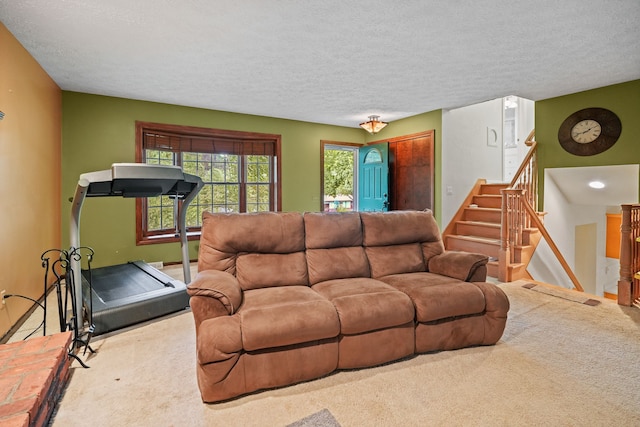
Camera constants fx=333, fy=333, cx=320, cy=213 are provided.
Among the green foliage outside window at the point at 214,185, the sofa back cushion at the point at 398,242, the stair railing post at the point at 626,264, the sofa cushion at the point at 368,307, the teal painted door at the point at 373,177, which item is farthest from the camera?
the teal painted door at the point at 373,177

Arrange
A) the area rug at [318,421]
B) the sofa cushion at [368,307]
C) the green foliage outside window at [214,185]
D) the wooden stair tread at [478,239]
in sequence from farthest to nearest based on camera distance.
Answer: the green foliage outside window at [214,185], the wooden stair tread at [478,239], the sofa cushion at [368,307], the area rug at [318,421]

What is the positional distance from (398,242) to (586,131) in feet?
11.5

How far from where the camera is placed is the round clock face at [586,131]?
4383 millimetres

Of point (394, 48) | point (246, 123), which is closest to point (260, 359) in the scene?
point (394, 48)

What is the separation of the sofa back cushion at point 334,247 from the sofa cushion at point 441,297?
369 millimetres

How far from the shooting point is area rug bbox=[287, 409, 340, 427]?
5.48 feet

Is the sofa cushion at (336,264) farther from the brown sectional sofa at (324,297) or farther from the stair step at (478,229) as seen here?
the stair step at (478,229)

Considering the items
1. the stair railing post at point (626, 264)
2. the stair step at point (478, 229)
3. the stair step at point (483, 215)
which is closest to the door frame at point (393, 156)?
the stair step at point (478, 229)

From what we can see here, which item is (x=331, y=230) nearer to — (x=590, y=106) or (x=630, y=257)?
(x=630, y=257)

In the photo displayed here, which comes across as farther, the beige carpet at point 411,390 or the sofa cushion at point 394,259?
the sofa cushion at point 394,259

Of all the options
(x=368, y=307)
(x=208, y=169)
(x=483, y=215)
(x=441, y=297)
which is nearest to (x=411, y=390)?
(x=368, y=307)

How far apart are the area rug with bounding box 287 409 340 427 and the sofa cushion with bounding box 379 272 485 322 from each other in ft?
2.92

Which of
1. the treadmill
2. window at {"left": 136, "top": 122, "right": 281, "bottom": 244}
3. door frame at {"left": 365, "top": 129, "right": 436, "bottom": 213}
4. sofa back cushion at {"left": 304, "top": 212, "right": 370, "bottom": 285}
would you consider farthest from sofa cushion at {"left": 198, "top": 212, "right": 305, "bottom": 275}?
door frame at {"left": 365, "top": 129, "right": 436, "bottom": 213}

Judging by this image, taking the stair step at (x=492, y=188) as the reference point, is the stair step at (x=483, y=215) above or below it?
below
